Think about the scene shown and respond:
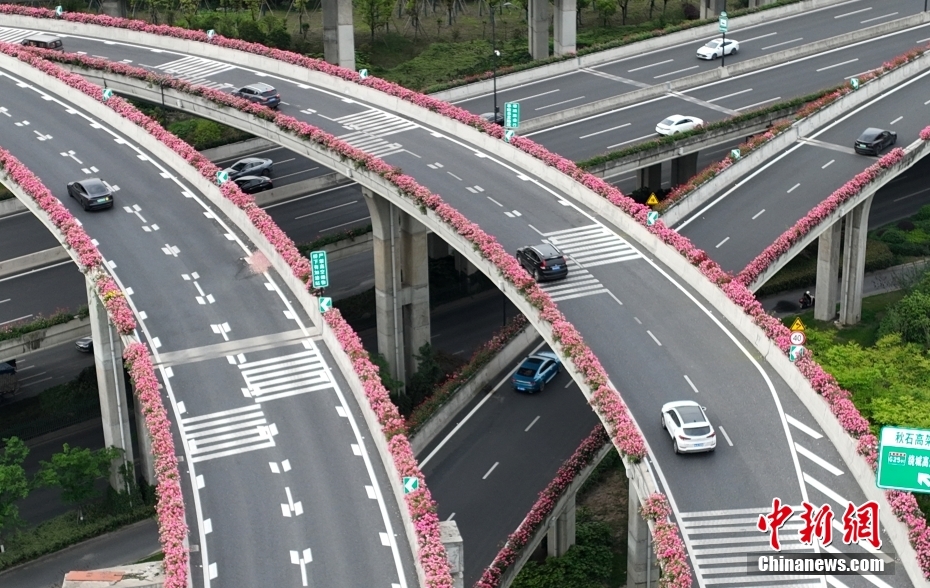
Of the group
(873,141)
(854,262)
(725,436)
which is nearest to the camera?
(725,436)

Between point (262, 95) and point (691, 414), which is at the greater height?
point (262, 95)

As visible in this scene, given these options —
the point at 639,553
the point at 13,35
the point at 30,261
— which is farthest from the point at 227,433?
the point at 13,35

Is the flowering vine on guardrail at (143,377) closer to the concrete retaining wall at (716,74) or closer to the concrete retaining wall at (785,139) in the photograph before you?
the concrete retaining wall at (785,139)

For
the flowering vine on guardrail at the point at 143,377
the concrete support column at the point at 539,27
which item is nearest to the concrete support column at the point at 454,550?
the flowering vine on guardrail at the point at 143,377

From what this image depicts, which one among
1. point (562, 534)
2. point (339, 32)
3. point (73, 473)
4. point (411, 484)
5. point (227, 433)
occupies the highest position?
point (339, 32)

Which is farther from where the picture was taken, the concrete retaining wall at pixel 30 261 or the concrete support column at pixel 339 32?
the concrete support column at pixel 339 32

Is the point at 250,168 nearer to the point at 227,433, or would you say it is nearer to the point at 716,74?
the point at 716,74

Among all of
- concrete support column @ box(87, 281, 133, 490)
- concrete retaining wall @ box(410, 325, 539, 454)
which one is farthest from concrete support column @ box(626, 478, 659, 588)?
concrete support column @ box(87, 281, 133, 490)

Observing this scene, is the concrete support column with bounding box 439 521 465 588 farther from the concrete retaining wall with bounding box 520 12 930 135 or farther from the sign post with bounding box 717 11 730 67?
the sign post with bounding box 717 11 730 67
